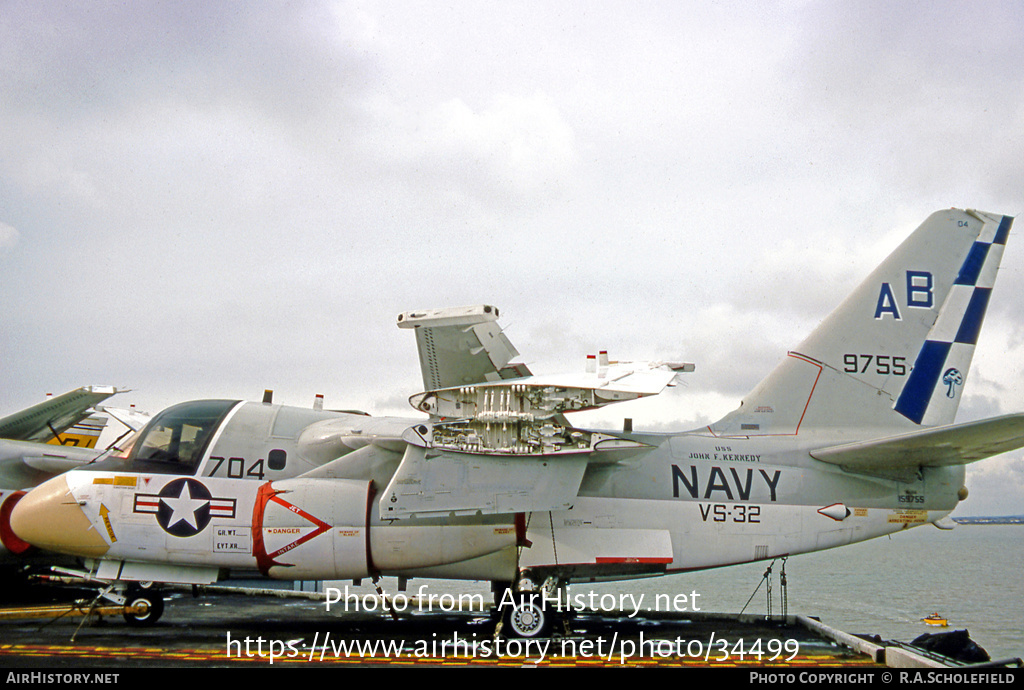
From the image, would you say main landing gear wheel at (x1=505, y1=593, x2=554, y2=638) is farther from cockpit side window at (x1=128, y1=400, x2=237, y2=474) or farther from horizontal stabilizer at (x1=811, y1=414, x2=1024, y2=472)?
cockpit side window at (x1=128, y1=400, x2=237, y2=474)

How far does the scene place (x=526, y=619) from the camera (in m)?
10.0

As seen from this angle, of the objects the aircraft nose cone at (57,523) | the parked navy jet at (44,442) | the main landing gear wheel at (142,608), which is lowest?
the main landing gear wheel at (142,608)

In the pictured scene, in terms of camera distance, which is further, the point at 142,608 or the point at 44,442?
the point at 44,442

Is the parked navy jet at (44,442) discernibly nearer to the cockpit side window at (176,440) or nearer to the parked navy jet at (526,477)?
the cockpit side window at (176,440)

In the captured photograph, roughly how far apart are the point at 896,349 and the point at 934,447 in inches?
94.6

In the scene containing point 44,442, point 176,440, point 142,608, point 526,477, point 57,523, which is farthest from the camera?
point 44,442

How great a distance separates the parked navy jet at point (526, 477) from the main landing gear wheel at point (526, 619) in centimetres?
3

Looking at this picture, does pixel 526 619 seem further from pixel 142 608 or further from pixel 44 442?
pixel 44 442

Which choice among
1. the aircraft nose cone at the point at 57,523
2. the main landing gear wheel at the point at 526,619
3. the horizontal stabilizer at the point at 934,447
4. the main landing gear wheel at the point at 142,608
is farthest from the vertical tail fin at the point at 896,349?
the aircraft nose cone at the point at 57,523

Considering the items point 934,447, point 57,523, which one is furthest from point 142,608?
point 934,447

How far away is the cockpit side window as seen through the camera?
10719mm

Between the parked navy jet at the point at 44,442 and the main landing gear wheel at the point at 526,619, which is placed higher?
the parked navy jet at the point at 44,442

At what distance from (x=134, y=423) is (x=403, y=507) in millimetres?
10205

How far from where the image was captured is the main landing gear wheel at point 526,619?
10.0 metres
